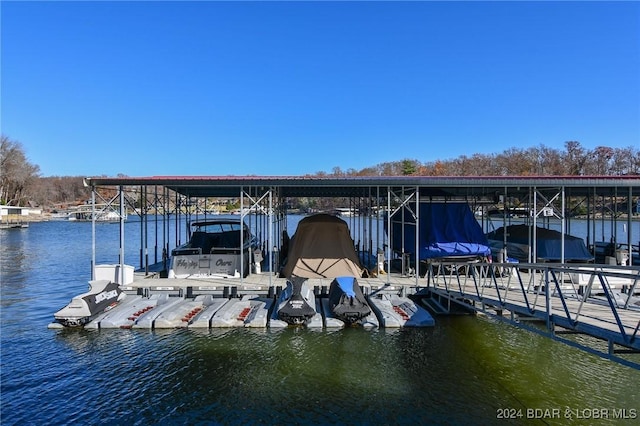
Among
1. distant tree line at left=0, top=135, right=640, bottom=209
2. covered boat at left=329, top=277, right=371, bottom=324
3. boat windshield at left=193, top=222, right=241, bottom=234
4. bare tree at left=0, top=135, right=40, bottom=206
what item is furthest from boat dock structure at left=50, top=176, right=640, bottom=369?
bare tree at left=0, top=135, right=40, bottom=206

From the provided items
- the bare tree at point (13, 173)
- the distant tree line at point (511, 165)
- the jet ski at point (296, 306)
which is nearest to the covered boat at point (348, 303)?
the jet ski at point (296, 306)

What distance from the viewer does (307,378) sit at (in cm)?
825

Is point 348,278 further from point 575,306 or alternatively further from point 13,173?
point 13,173

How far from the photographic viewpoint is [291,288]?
12.4 m

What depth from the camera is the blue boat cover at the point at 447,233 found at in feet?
48.4

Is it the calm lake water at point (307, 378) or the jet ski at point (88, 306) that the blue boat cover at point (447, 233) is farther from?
the jet ski at point (88, 306)

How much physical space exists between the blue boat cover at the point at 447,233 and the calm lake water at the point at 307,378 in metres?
3.30

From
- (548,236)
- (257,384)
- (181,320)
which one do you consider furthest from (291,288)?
(548,236)

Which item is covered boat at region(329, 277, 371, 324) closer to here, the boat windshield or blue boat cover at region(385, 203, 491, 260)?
blue boat cover at region(385, 203, 491, 260)

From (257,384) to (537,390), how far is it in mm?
5557

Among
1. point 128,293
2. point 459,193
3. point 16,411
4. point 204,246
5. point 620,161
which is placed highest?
point 620,161

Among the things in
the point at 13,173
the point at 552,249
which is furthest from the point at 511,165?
the point at 13,173

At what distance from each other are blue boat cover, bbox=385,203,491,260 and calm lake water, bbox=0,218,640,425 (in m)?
3.30

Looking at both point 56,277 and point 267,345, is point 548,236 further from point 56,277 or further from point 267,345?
point 56,277
